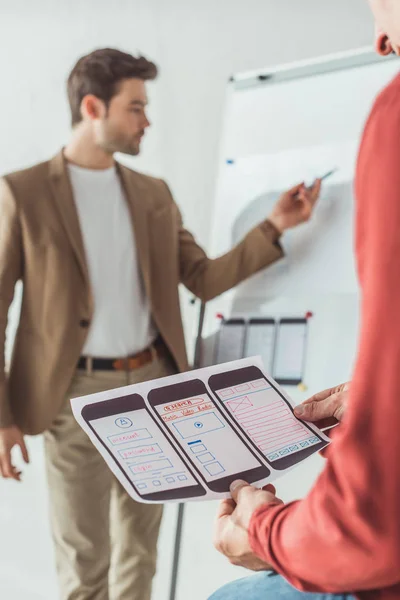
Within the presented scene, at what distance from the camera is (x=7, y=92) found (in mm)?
2488

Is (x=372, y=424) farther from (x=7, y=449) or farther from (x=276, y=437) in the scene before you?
(x=7, y=449)

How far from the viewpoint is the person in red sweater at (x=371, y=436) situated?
0.51 meters

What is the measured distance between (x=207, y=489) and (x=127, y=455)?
95mm

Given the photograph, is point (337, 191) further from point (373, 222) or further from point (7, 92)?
point (7, 92)

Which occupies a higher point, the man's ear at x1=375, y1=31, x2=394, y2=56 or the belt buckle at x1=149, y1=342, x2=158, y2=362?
the man's ear at x1=375, y1=31, x2=394, y2=56

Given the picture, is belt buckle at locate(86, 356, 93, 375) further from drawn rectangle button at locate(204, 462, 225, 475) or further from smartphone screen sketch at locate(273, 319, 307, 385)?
drawn rectangle button at locate(204, 462, 225, 475)

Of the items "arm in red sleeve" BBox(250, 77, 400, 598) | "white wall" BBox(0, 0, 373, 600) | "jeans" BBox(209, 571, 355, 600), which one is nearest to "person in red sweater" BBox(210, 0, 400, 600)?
"arm in red sleeve" BBox(250, 77, 400, 598)

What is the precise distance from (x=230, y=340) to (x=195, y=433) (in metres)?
0.95

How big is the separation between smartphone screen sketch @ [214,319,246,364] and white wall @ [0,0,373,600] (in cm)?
53

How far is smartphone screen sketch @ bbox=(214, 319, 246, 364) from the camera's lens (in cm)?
171

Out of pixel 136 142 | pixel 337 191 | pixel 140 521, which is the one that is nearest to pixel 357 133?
pixel 337 191

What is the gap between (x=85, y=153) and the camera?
164cm

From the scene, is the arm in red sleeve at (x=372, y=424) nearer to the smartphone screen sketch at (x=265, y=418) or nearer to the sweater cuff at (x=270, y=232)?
the smartphone screen sketch at (x=265, y=418)

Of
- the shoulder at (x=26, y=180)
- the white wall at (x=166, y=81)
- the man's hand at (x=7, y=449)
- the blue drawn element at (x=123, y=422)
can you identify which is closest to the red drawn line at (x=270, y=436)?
the blue drawn element at (x=123, y=422)
